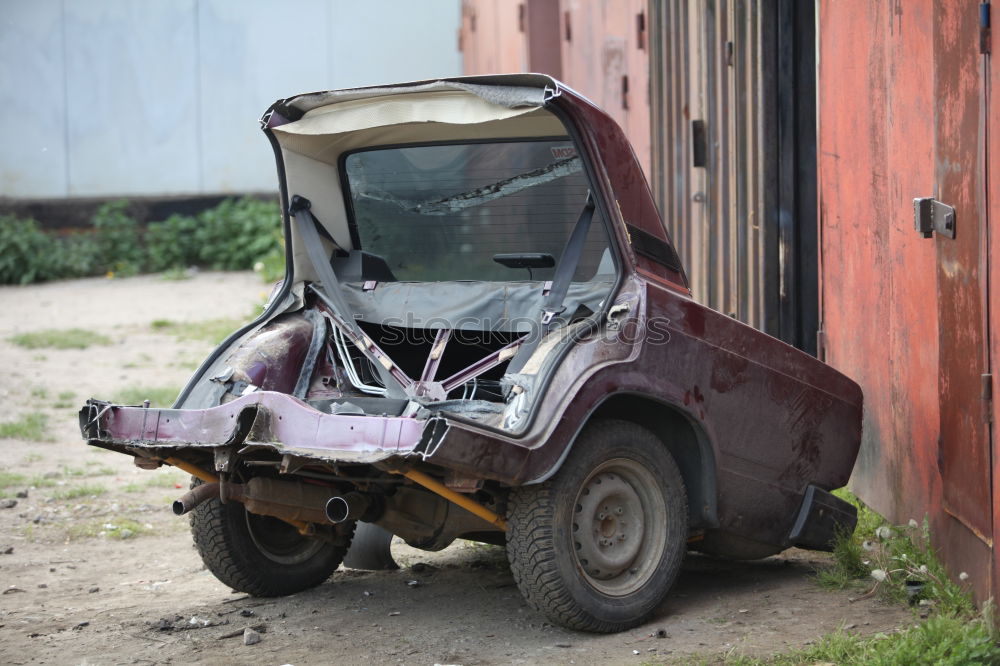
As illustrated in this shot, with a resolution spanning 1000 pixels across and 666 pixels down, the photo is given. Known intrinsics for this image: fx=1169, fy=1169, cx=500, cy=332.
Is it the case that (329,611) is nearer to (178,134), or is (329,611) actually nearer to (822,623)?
(822,623)

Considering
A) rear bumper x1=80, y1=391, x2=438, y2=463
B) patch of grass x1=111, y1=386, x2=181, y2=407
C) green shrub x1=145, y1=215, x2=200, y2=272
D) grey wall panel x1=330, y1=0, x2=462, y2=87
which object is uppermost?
grey wall panel x1=330, y1=0, x2=462, y2=87

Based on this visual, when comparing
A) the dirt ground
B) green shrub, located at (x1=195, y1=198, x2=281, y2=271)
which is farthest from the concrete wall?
the dirt ground

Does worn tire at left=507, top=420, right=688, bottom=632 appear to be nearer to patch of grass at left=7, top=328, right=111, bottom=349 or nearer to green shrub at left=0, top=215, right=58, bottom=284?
patch of grass at left=7, top=328, right=111, bottom=349

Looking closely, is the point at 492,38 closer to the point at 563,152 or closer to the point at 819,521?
the point at 563,152

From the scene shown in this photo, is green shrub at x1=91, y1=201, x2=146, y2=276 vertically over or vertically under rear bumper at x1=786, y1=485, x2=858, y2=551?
over

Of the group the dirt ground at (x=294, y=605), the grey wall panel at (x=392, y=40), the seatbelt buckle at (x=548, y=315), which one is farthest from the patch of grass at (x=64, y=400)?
the grey wall panel at (x=392, y=40)

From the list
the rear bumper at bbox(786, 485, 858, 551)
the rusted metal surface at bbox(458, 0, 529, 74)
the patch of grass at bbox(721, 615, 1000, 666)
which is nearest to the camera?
the patch of grass at bbox(721, 615, 1000, 666)

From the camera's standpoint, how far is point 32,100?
17.9 metres

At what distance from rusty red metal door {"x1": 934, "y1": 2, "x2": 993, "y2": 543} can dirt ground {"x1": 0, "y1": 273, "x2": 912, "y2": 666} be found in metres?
0.58

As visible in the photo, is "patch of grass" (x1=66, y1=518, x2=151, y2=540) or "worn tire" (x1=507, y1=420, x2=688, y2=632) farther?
"patch of grass" (x1=66, y1=518, x2=151, y2=540)

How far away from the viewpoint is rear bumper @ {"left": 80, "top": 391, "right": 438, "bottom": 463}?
3889 millimetres

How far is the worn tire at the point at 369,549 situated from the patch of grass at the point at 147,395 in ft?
14.4

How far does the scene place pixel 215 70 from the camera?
1850 centimetres

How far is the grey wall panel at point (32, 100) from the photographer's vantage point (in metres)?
17.8
